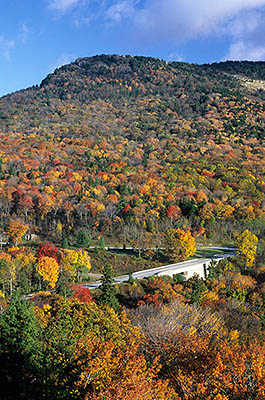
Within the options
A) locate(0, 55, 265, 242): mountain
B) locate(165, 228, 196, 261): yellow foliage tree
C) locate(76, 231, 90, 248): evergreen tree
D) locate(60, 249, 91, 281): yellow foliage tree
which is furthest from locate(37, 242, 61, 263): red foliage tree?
locate(165, 228, 196, 261): yellow foliage tree

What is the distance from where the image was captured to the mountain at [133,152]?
6041 cm

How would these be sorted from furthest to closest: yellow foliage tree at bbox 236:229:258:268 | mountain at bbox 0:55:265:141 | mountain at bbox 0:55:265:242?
1. mountain at bbox 0:55:265:141
2. mountain at bbox 0:55:265:242
3. yellow foliage tree at bbox 236:229:258:268

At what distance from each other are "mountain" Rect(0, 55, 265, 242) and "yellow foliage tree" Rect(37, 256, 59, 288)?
1853 centimetres

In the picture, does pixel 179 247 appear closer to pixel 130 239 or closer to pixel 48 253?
pixel 130 239

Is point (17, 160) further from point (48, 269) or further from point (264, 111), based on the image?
point (264, 111)

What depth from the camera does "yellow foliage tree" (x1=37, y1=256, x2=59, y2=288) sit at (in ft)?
120

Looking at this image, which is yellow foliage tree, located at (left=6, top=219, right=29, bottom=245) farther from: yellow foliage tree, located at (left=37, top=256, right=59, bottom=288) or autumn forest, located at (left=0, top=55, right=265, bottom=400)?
yellow foliage tree, located at (left=37, top=256, right=59, bottom=288)

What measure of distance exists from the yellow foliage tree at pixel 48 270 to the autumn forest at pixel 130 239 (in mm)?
112

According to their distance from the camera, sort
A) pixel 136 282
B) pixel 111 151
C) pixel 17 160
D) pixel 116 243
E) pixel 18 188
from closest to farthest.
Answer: pixel 136 282, pixel 116 243, pixel 18 188, pixel 17 160, pixel 111 151

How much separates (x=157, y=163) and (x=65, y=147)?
2766 cm

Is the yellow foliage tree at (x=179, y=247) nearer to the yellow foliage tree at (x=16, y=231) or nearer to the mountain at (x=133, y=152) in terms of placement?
the mountain at (x=133, y=152)

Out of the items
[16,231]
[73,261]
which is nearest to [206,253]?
[73,261]

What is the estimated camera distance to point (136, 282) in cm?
3716

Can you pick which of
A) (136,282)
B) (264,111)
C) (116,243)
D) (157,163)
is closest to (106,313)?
(136,282)
